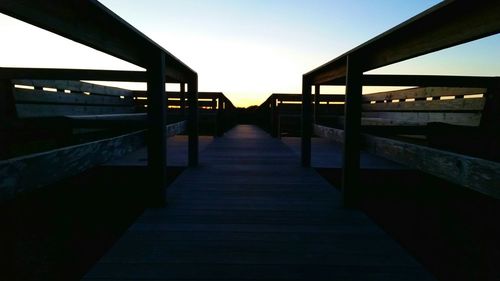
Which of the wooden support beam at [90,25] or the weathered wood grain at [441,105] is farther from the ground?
the wooden support beam at [90,25]

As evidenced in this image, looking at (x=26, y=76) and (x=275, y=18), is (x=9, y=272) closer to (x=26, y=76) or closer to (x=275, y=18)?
(x=26, y=76)

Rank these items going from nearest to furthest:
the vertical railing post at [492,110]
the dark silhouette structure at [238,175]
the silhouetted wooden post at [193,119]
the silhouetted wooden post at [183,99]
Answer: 1. the dark silhouette structure at [238,175]
2. the vertical railing post at [492,110]
3. the silhouetted wooden post at [193,119]
4. the silhouetted wooden post at [183,99]

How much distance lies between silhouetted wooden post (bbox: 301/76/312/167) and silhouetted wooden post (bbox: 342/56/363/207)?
86.0 inches

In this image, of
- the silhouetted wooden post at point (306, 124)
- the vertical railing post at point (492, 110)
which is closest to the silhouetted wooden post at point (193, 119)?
the silhouetted wooden post at point (306, 124)

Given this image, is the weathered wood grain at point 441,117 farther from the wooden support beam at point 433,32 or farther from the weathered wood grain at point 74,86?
the weathered wood grain at point 74,86

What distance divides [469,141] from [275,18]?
9577mm

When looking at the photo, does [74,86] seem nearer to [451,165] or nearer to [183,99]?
[183,99]

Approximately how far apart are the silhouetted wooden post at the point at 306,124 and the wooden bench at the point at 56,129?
196 centimetres

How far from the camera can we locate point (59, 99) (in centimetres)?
548

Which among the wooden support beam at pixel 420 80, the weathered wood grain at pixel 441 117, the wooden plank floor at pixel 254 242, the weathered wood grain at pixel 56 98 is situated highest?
the wooden support beam at pixel 420 80

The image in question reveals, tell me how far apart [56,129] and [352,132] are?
13.6 feet

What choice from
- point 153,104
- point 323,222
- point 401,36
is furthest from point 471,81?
point 153,104

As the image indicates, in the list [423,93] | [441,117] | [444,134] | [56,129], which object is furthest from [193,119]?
[423,93]

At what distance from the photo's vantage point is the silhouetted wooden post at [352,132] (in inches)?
124
